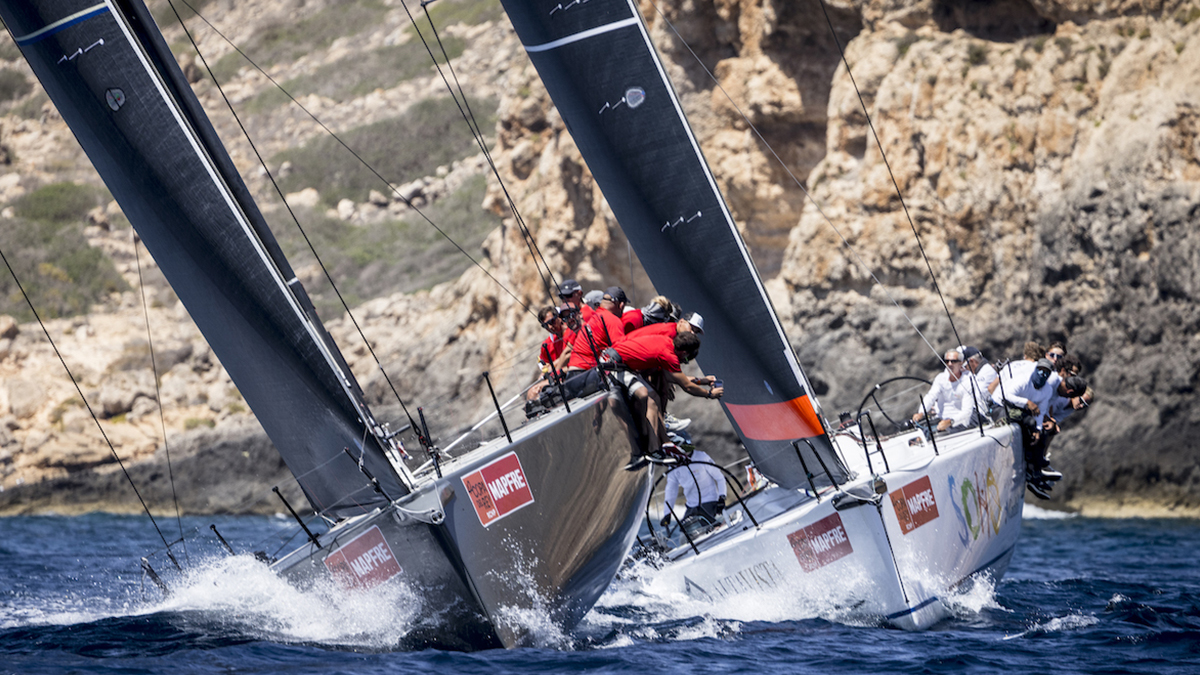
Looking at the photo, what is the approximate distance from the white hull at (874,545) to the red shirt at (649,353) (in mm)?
1204

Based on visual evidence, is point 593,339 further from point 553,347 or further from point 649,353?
point 553,347

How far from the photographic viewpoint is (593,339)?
21.5 ft

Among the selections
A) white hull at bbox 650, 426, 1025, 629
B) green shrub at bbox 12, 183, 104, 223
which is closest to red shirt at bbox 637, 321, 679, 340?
white hull at bbox 650, 426, 1025, 629

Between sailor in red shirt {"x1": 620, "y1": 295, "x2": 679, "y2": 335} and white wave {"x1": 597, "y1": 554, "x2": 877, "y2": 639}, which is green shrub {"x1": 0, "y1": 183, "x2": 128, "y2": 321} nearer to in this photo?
white wave {"x1": 597, "y1": 554, "x2": 877, "y2": 639}

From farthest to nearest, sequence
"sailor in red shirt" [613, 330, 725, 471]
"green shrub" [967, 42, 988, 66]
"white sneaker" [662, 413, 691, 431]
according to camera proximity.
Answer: "green shrub" [967, 42, 988, 66]
"white sneaker" [662, 413, 691, 431]
"sailor in red shirt" [613, 330, 725, 471]

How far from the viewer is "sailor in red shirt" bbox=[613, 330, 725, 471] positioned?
20.7ft

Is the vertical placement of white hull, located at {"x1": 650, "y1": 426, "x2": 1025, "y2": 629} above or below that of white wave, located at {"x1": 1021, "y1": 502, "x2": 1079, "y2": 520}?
above

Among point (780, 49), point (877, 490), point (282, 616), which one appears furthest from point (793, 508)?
point (780, 49)

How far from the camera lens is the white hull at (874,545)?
21.0 ft

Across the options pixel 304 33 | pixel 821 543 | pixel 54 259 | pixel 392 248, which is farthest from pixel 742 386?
pixel 304 33

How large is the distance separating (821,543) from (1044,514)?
29.6 feet

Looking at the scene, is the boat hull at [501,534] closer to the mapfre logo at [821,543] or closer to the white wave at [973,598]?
the mapfre logo at [821,543]

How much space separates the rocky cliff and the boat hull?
4936 millimetres

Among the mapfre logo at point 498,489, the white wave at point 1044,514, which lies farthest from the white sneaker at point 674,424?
the white wave at point 1044,514
